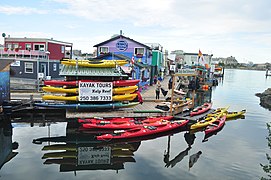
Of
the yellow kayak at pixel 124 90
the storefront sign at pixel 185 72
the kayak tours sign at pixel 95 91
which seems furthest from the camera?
the storefront sign at pixel 185 72

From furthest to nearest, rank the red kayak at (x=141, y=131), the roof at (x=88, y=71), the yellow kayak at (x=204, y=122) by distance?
the roof at (x=88, y=71), the yellow kayak at (x=204, y=122), the red kayak at (x=141, y=131)

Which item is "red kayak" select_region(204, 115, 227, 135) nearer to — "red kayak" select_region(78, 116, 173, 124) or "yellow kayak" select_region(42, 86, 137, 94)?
"red kayak" select_region(78, 116, 173, 124)

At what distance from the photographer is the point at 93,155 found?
45.6 feet

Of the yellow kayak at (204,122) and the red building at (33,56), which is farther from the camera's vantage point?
the red building at (33,56)

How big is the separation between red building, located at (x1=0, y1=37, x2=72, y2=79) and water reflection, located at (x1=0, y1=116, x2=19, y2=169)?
1136 cm

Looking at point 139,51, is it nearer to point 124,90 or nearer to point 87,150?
point 124,90

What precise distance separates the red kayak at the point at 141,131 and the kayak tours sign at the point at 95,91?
3.82m

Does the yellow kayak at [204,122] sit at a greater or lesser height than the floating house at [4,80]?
lesser

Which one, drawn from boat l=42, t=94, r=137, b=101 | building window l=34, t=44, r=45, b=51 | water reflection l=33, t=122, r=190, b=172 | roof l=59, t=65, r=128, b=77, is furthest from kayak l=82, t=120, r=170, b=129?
building window l=34, t=44, r=45, b=51

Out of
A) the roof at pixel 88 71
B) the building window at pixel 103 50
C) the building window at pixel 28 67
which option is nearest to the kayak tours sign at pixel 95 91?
the roof at pixel 88 71

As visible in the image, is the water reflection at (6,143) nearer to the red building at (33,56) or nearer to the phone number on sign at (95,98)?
the phone number on sign at (95,98)

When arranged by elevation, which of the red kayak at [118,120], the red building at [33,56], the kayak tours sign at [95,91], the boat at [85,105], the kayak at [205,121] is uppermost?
the red building at [33,56]

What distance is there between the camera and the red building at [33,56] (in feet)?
101

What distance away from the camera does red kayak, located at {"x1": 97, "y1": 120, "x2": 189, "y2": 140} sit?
1543 centimetres
